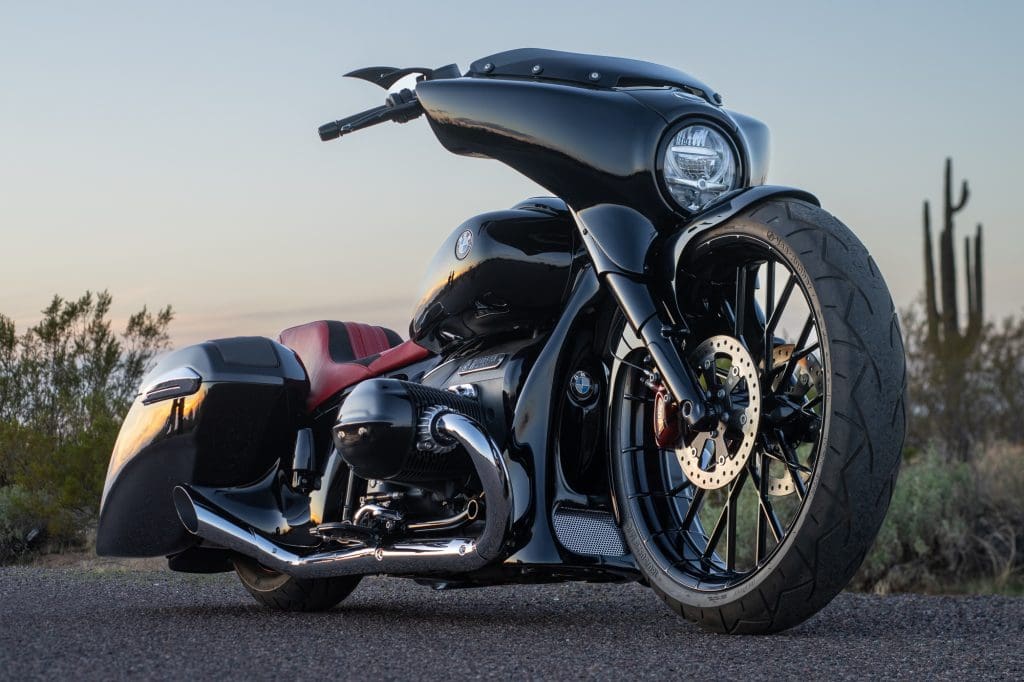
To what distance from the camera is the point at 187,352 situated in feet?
16.1

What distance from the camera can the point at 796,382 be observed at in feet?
10.6

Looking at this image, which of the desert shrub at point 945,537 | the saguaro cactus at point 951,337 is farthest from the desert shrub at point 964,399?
the desert shrub at point 945,537

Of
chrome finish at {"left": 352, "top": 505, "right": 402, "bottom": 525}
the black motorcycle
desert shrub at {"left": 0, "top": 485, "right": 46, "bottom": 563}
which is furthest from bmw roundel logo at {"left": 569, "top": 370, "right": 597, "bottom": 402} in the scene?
desert shrub at {"left": 0, "top": 485, "right": 46, "bottom": 563}

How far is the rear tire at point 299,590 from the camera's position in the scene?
4.82 m

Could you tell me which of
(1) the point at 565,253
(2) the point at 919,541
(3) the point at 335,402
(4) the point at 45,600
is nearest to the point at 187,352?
(3) the point at 335,402

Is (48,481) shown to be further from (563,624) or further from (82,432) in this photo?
(563,624)

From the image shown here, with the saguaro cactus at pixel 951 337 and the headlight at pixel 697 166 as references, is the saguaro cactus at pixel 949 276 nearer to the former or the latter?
the saguaro cactus at pixel 951 337

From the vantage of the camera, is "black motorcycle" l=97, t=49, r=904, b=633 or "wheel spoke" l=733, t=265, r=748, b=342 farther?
"wheel spoke" l=733, t=265, r=748, b=342

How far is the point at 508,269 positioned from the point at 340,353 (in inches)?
49.4

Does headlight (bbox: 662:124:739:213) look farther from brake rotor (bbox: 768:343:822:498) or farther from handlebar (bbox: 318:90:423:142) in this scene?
handlebar (bbox: 318:90:423:142)

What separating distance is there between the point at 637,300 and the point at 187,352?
7.42 feet

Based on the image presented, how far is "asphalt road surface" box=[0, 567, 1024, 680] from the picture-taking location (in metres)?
2.77

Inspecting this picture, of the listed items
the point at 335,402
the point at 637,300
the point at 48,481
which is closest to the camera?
the point at 637,300

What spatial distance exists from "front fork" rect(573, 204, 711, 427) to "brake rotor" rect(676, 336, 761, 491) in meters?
0.06
